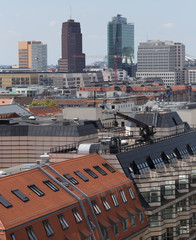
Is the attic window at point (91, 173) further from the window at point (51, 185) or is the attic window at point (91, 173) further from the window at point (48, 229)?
the window at point (48, 229)

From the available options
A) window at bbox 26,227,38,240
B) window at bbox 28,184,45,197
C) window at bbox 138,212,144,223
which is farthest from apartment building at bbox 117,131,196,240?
window at bbox 26,227,38,240

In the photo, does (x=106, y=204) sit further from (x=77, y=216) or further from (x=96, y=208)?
(x=77, y=216)

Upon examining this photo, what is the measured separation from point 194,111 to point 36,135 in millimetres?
78751

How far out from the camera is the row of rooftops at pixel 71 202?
65.6 meters

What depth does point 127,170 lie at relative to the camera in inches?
3408

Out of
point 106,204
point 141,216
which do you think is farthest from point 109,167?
point 106,204

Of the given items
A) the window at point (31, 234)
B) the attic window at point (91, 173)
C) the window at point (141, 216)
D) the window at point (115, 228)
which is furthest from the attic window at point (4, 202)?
the window at point (141, 216)

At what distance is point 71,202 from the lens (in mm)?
71812

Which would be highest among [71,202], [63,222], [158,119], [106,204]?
[158,119]

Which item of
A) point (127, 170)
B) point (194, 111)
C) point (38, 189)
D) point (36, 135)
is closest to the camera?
point (38, 189)

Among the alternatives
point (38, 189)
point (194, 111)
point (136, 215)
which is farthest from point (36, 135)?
point (194, 111)

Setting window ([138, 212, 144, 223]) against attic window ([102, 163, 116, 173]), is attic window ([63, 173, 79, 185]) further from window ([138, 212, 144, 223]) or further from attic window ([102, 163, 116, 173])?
window ([138, 212, 144, 223])

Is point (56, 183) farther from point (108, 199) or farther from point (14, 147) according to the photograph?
point (14, 147)

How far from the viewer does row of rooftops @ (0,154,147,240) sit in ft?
215
